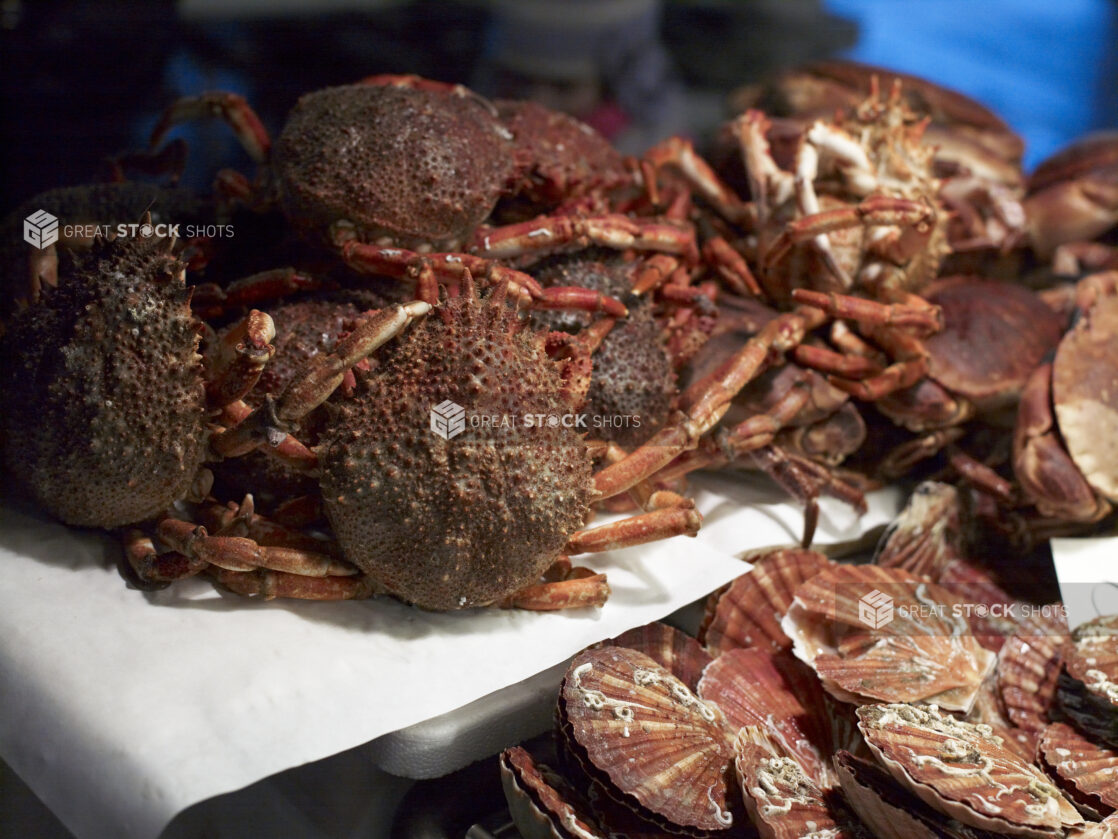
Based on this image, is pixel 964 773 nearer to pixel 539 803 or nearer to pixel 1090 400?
pixel 539 803

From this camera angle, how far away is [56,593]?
117cm

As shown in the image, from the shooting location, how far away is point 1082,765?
1209 mm

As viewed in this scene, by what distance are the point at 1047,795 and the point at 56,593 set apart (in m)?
1.26

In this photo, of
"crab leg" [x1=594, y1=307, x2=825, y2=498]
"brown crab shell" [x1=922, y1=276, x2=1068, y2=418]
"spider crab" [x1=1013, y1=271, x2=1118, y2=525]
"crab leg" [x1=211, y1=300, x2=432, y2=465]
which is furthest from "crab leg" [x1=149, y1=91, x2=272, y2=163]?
"spider crab" [x1=1013, y1=271, x2=1118, y2=525]

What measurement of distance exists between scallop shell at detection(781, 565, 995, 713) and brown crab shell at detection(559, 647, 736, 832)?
22cm

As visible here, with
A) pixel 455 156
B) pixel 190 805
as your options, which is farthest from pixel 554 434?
pixel 190 805

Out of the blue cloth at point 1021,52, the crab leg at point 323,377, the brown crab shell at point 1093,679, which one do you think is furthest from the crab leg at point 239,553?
the blue cloth at point 1021,52

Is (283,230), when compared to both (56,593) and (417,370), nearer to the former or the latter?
(417,370)

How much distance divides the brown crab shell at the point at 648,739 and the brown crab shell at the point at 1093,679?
549 mm

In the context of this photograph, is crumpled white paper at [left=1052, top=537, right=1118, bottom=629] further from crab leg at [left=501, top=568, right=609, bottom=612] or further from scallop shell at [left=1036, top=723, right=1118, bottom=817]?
crab leg at [left=501, top=568, right=609, bottom=612]

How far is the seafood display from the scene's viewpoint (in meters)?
1.13

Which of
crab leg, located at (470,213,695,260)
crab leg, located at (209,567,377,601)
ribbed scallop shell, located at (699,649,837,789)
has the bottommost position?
ribbed scallop shell, located at (699,649,837,789)

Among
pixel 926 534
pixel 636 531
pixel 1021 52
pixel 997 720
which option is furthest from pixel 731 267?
pixel 1021 52

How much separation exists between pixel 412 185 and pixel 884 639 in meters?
0.97
